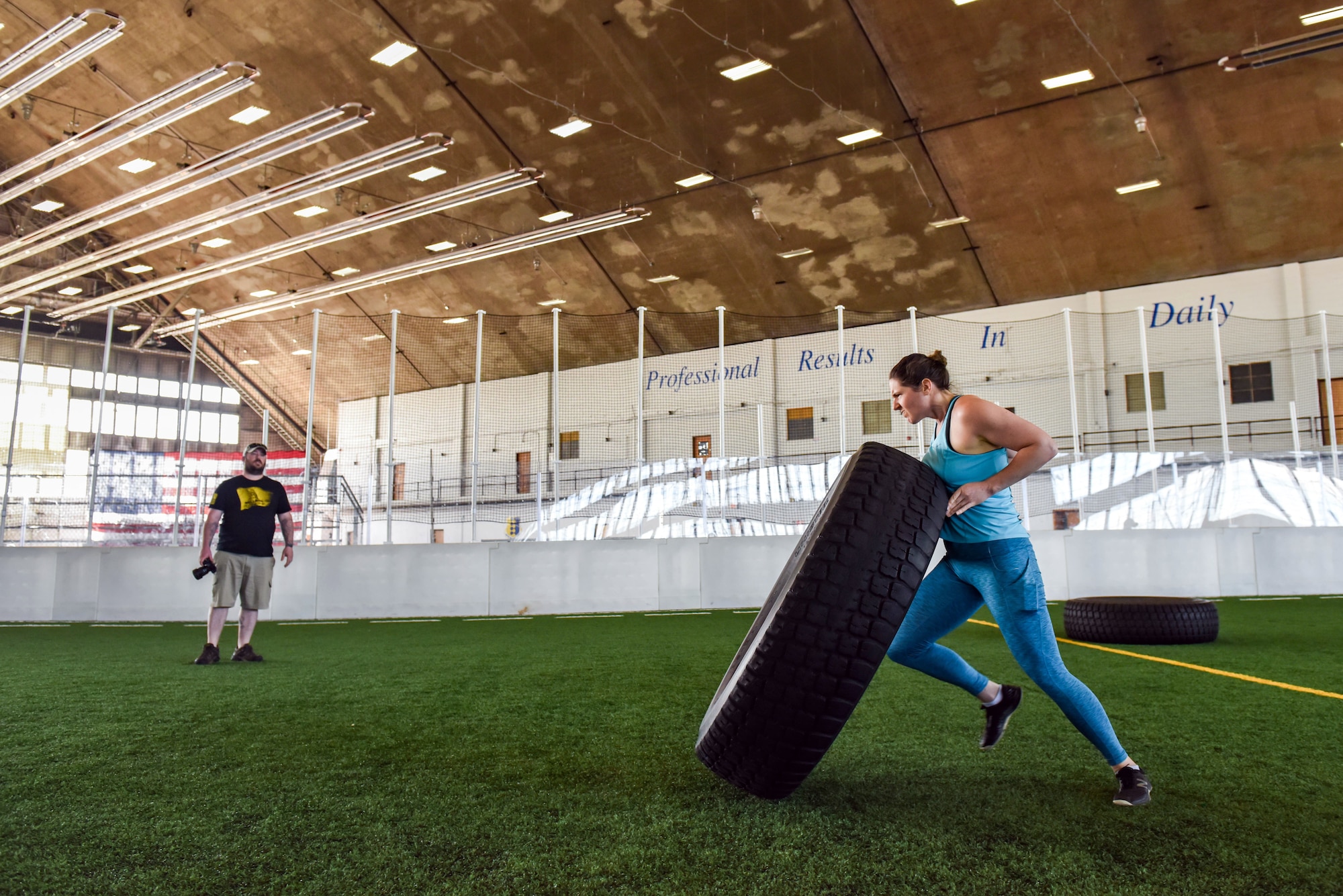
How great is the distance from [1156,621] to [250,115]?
16758 millimetres

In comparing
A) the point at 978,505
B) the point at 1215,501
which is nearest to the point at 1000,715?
the point at 978,505

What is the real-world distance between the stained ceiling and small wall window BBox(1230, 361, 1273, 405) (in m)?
4.99

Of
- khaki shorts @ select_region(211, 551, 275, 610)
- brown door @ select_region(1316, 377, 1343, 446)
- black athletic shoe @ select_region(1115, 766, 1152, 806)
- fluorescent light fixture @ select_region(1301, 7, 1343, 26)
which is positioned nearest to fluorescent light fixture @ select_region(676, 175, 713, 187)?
fluorescent light fixture @ select_region(1301, 7, 1343, 26)

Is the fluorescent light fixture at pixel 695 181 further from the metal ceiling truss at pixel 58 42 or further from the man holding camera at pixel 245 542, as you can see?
the man holding camera at pixel 245 542

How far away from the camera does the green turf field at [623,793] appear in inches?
71.5

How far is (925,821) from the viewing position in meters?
2.13

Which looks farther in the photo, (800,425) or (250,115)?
(250,115)

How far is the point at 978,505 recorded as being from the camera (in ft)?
8.16

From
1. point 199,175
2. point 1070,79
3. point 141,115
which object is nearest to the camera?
point 141,115

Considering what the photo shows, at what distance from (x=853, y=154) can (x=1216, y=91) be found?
5539 millimetres

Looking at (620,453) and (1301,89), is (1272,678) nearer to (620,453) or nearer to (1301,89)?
(620,453)

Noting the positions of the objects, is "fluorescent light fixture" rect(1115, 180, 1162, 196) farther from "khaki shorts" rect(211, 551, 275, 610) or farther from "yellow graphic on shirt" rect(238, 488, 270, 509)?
"khaki shorts" rect(211, 551, 275, 610)

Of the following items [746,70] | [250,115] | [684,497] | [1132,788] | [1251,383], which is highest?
[250,115]

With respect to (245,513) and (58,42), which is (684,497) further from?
(58,42)
